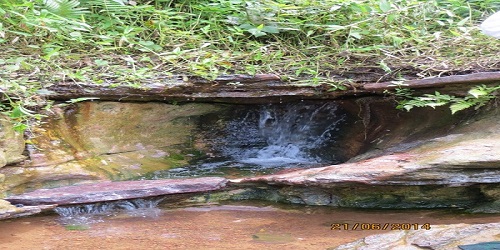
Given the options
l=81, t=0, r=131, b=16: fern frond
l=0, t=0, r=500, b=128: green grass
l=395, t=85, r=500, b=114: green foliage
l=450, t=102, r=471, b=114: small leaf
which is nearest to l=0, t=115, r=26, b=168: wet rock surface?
l=0, t=0, r=500, b=128: green grass

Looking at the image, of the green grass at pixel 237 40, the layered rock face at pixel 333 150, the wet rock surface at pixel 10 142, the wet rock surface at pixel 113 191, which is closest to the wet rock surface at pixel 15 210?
the wet rock surface at pixel 113 191

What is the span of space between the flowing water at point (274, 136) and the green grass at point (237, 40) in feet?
1.46

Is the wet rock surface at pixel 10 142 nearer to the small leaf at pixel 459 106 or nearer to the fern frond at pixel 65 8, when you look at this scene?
the fern frond at pixel 65 8

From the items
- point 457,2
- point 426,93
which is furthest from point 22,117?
point 457,2

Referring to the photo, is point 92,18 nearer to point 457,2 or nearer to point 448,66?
point 448,66

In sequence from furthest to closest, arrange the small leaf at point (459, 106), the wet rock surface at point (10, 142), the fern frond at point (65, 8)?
the fern frond at point (65, 8) → the small leaf at point (459, 106) → the wet rock surface at point (10, 142)

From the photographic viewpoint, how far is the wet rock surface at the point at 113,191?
2.95m

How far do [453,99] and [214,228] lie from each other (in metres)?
1.69

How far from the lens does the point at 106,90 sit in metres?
3.56

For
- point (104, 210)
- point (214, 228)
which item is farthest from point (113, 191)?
point (214, 228)

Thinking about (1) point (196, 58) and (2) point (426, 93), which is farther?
(1) point (196, 58)

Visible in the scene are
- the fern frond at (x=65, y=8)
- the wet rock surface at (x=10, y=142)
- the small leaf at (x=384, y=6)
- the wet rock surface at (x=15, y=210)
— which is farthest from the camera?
the small leaf at (x=384, y=6)

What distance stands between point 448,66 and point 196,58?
1753 millimetres

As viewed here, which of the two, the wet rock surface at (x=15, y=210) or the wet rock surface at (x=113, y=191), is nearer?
the wet rock surface at (x=15, y=210)
